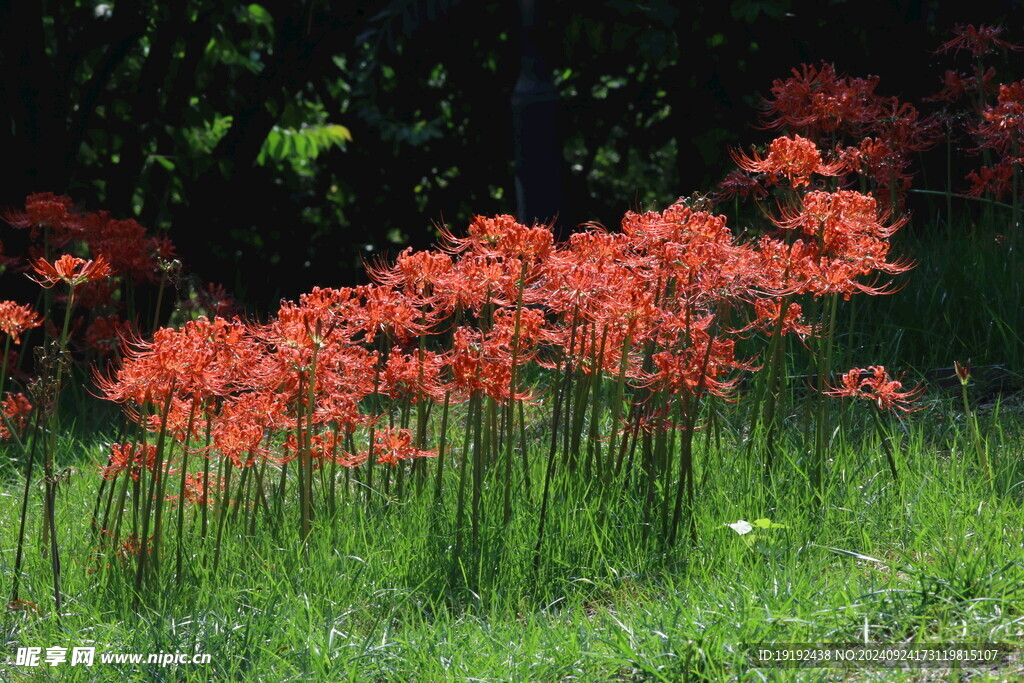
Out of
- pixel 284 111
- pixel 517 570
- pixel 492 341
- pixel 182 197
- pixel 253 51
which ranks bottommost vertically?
pixel 517 570

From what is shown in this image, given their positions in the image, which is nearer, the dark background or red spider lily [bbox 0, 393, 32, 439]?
red spider lily [bbox 0, 393, 32, 439]

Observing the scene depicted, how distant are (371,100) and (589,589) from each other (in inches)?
221

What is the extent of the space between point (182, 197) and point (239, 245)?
57cm

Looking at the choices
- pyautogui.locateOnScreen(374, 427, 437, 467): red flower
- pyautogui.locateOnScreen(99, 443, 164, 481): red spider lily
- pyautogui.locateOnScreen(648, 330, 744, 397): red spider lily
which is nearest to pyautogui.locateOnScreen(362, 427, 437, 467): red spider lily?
pyautogui.locateOnScreen(374, 427, 437, 467): red flower

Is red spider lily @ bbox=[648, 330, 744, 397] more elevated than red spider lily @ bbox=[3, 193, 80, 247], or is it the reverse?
red spider lily @ bbox=[3, 193, 80, 247]

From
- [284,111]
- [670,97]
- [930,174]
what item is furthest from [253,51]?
[930,174]

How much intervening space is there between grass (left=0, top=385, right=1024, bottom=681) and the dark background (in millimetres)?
3506

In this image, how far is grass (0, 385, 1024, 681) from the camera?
3.06m

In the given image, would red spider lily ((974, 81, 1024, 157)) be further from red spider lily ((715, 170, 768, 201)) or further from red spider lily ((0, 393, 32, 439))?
red spider lily ((0, 393, 32, 439))

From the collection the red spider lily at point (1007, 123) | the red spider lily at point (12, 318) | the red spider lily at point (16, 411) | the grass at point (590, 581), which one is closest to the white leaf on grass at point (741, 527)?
the grass at point (590, 581)

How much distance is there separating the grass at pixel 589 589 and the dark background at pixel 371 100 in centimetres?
351

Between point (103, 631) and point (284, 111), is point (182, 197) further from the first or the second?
point (103, 631)

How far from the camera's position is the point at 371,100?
27.7ft

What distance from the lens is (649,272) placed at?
373 cm
